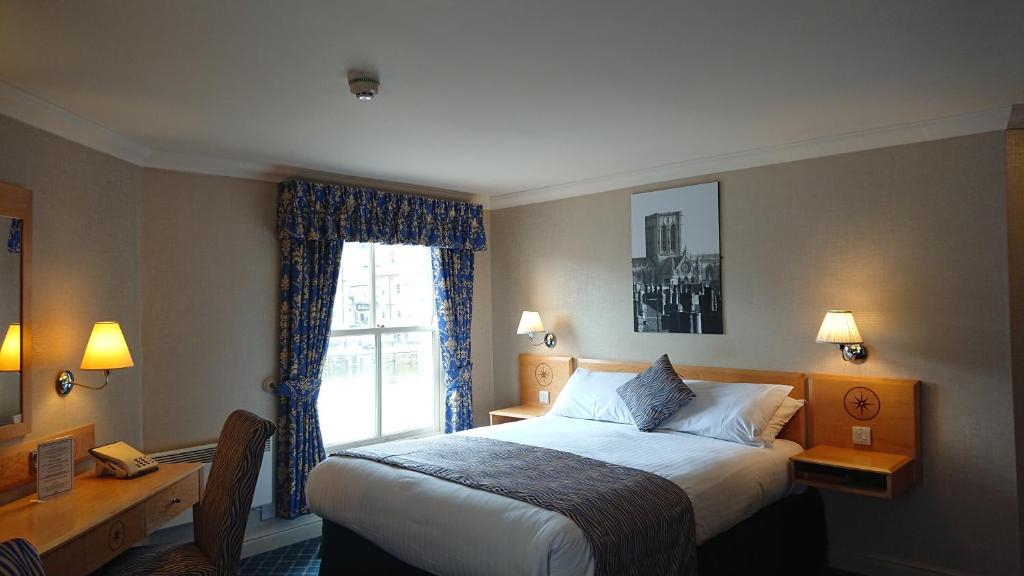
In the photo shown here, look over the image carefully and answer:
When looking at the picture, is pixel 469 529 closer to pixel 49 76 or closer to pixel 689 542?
pixel 689 542

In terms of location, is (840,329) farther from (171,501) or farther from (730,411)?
(171,501)

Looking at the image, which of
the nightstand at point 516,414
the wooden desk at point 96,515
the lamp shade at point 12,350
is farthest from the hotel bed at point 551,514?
the lamp shade at point 12,350

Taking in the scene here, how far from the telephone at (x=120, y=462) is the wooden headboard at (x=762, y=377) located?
3.15 meters

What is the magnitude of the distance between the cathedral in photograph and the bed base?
1.29 m

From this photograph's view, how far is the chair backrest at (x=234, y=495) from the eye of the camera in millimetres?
2668

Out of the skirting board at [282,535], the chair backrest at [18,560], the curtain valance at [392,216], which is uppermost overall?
the curtain valance at [392,216]

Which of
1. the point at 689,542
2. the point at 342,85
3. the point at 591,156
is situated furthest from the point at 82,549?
the point at 591,156

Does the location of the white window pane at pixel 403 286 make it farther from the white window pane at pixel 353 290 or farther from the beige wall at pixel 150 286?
the beige wall at pixel 150 286

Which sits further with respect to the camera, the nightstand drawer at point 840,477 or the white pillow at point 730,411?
the white pillow at point 730,411

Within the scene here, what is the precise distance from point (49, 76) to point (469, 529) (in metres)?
2.53

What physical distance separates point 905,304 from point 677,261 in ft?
4.75

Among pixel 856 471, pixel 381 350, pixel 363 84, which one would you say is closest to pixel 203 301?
pixel 381 350

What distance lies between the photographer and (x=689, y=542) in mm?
2959

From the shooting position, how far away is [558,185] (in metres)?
5.45
